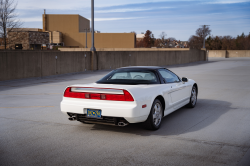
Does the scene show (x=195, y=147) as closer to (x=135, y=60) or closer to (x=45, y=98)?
(x=45, y=98)

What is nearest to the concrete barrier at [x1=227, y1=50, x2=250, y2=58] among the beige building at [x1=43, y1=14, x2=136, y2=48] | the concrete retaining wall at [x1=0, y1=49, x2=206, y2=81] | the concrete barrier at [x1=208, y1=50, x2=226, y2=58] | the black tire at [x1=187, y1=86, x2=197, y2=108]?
the concrete barrier at [x1=208, y1=50, x2=226, y2=58]

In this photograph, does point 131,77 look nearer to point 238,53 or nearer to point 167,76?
point 167,76

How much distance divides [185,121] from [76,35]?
8020 centimetres

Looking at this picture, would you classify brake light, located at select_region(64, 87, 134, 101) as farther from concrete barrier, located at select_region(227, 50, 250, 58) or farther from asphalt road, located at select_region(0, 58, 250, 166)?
concrete barrier, located at select_region(227, 50, 250, 58)

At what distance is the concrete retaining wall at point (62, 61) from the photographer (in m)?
16.2

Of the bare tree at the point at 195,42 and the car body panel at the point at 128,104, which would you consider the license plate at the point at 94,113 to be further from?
the bare tree at the point at 195,42

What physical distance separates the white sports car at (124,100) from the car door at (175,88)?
0.07 metres

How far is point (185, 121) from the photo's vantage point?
6.73 metres

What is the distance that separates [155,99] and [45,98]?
18.1 ft

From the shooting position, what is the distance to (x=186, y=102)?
7762mm

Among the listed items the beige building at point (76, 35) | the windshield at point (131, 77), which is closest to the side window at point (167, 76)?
the windshield at point (131, 77)

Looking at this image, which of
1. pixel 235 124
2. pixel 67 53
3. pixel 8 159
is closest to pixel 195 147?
pixel 235 124

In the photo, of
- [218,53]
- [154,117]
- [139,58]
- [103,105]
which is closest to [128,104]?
[103,105]

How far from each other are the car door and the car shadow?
1.33 feet
